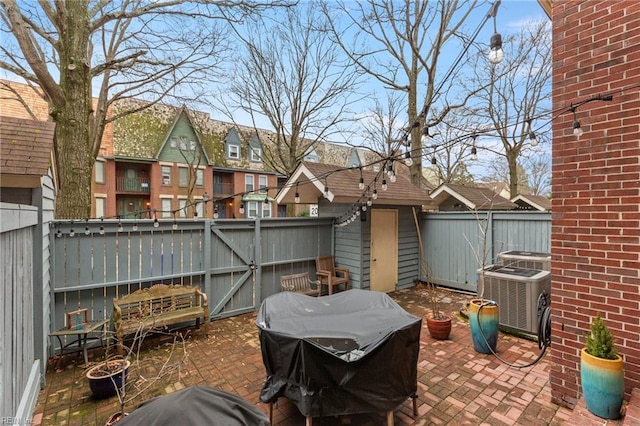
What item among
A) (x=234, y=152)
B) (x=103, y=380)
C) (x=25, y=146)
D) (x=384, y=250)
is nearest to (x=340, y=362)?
(x=103, y=380)

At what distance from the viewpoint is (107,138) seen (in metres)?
17.1

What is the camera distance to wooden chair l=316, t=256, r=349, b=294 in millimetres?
6824

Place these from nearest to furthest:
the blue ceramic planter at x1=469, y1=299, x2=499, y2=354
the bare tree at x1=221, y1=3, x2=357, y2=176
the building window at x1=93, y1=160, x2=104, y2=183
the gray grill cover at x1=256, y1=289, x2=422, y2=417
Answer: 1. the gray grill cover at x1=256, y1=289, x2=422, y2=417
2. the blue ceramic planter at x1=469, y1=299, x2=499, y2=354
3. the bare tree at x1=221, y1=3, x2=357, y2=176
4. the building window at x1=93, y1=160, x2=104, y2=183

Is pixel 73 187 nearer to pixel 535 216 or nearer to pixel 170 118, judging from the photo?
pixel 535 216

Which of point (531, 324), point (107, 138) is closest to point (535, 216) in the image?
point (531, 324)

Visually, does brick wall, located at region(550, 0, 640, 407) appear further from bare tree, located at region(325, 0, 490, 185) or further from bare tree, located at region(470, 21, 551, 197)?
bare tree, located at region(470, 21, 551, 197)

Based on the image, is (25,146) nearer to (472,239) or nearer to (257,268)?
(257,268)

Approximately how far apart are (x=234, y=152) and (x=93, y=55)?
12999 mm

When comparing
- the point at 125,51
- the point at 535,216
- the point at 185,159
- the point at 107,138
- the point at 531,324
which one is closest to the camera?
the point at 531,324

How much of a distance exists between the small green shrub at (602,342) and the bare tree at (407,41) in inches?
293

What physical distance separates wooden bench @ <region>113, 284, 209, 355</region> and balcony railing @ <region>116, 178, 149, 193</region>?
651 inches

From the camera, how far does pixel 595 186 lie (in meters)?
2.79

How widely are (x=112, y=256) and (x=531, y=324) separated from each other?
6.80 meters

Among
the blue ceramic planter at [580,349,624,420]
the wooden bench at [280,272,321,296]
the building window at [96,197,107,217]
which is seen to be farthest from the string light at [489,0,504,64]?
the building window at [96,197,107,217]
